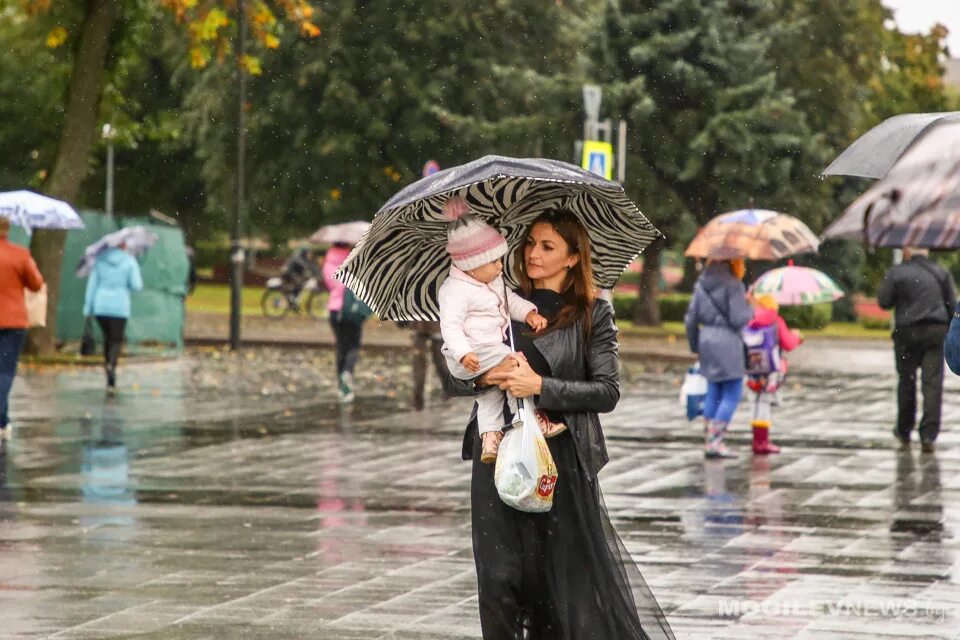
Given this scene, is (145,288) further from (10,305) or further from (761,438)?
(761,438)

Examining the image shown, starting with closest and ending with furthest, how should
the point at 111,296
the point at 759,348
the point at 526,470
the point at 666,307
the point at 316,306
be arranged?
1. the point at 526,470
2. the point at 759,348
3. the point at 111,296
4. the point at 666,307
5. the point at 316,306

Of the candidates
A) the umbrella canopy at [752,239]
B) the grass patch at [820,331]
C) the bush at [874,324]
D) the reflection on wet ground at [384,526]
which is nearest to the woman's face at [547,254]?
the reflection on wet ground at [384,526]

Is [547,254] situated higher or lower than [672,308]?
higher

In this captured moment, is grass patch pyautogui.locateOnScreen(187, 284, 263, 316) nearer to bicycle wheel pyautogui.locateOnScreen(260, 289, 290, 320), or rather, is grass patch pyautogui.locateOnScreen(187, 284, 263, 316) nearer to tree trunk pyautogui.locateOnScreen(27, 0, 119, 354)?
bicycle wheel pyautogui.locateOnScreen(260, 289, 290, 320)

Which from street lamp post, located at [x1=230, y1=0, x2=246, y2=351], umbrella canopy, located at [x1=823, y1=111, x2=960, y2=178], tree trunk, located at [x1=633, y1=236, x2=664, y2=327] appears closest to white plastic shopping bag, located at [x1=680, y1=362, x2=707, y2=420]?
umbrella canopy, located at [x1=823, y1=111, x2=960, y2=178]

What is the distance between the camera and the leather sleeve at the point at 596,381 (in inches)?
226

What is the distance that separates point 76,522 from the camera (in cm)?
1062

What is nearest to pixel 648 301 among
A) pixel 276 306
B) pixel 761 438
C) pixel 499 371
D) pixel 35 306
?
pixel 276 306

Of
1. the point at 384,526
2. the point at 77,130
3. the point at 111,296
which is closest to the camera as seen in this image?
the point at 384,526

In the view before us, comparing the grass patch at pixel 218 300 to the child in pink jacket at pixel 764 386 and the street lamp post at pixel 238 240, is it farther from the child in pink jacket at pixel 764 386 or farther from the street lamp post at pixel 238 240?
the child in pink jacket at pixel 764 386

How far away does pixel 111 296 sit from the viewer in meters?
20.5

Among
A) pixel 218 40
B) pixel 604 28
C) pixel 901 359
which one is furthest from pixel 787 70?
pixel 901 359

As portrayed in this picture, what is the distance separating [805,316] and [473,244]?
39.0 metres

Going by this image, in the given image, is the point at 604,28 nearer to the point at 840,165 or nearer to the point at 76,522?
the point at 76,522
